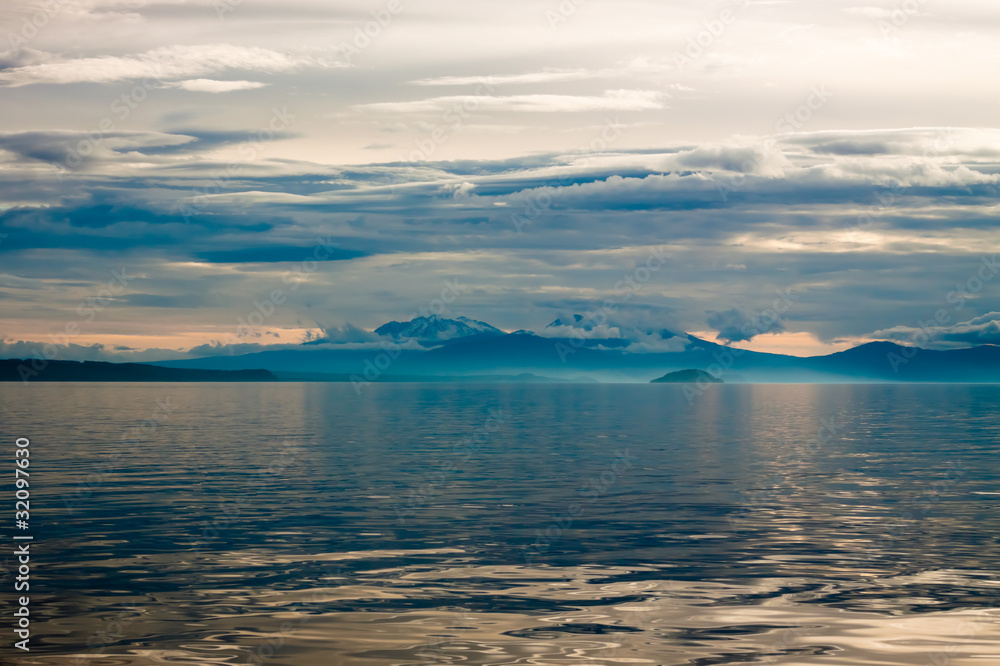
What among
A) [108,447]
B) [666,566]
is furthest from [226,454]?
[666,566]

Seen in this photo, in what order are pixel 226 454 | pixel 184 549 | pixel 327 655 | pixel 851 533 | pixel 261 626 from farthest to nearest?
pixel 226 454 < pixel 851 533 < pixel 184 549 < pixel 261 626 < pixel 327 655

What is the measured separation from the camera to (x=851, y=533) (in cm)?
3534

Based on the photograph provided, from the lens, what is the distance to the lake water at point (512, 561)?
21438mm

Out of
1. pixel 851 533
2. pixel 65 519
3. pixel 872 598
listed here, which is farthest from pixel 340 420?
pixel 872 598

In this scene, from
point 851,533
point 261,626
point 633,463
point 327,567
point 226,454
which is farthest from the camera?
point 226,454

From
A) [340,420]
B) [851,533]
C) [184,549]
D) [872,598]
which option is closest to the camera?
[872,598]

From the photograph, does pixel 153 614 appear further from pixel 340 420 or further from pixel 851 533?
pixel 340 420

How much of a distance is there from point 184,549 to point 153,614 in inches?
340

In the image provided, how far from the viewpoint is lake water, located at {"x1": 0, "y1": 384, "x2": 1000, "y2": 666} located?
2144 centimetres

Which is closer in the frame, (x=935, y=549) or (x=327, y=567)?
(x=327, y=567)

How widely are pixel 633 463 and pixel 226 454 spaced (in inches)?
1198

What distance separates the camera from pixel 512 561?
1193 inches

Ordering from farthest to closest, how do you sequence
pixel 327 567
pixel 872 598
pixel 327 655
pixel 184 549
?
pixel 184 549, pixel 327 567, pixel 872 598, pixel 327 655

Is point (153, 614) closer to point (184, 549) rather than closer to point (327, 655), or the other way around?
point (327, 655)
